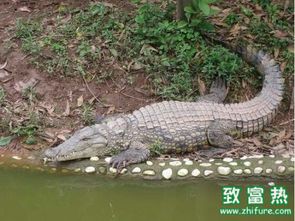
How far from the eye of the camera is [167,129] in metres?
6.13

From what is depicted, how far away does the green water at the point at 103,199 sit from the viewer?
212 inches

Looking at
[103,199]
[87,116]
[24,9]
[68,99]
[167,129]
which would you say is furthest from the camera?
[24,9]

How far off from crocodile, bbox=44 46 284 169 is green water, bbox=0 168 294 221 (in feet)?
0.84

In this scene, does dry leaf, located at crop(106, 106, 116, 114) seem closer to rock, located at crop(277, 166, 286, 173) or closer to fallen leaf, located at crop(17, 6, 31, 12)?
rock, located at crop(277, 166, 286, 173)

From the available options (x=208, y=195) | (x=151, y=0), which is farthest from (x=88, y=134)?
(x=151, y=0)

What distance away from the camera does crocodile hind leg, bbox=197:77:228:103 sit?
661 centimetres

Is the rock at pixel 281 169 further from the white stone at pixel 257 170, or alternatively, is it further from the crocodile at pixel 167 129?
the crocodile at pixel 167 129

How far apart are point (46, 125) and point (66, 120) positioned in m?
0.22

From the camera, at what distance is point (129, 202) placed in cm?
557

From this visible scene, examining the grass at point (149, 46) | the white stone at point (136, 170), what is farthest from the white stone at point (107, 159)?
the grass at point (149, 46)

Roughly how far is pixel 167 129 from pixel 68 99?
127 cm

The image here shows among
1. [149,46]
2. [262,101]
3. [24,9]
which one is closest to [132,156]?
[262,101]

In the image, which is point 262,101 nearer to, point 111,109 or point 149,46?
point 149,46

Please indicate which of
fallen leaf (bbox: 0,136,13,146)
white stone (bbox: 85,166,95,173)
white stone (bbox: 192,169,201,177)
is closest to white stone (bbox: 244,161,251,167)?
white stone (bbox: 192,169,201,177)
